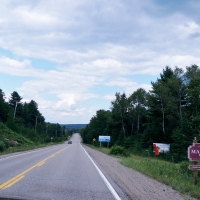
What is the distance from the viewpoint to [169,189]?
12391 millimetres

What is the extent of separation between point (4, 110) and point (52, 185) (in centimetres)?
9500

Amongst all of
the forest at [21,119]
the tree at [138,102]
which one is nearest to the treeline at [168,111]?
the tree at [138,102]

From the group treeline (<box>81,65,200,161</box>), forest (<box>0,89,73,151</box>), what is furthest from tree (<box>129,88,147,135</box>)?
forest (<box>0,89,73,151</box>)

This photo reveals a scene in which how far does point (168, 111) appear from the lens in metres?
62.4

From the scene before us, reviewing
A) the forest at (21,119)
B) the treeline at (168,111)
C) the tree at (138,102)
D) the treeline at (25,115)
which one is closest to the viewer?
the treeline at (168,111)

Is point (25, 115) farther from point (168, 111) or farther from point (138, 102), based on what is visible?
point (168, 111)

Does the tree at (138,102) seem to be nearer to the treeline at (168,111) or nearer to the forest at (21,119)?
the treeline at (168,111)

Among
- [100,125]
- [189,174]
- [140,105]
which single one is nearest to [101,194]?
[189,174]

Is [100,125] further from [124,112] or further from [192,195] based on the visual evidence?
[192,195]

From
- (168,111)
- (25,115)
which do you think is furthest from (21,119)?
(168,111)

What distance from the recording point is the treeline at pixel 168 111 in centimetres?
5278

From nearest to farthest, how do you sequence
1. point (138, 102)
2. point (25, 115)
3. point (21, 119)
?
point (138, 102), point (21, 119), point (25, 115)

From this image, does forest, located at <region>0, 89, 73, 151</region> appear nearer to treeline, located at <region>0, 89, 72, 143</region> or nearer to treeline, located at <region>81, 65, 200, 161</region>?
treeline, located at <region>0, 89, 72, 143</region>

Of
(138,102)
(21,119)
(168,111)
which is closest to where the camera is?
(168,111)
